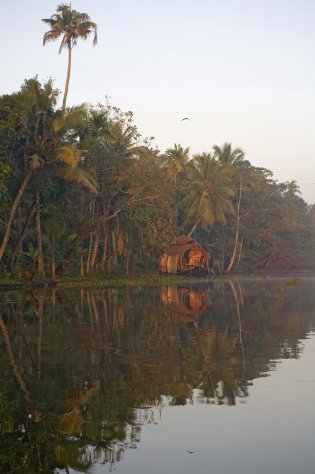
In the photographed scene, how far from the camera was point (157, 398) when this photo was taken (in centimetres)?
784

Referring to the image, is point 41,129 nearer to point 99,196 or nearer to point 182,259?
point 99,196

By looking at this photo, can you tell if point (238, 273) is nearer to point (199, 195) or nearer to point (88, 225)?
point (199, 195)

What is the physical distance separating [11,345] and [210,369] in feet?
14.9

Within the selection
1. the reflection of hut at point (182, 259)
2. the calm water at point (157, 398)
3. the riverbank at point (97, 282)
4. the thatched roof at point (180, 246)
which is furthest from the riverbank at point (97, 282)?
the calm water at point (157, 398)

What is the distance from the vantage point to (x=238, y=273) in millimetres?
62312

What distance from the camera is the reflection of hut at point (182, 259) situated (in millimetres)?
50469

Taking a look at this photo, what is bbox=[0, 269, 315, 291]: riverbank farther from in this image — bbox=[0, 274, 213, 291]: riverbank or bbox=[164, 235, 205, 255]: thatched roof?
bbox=[164, 235, 205, 255]: thatched roof

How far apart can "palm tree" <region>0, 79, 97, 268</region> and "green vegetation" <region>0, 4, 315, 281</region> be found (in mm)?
55

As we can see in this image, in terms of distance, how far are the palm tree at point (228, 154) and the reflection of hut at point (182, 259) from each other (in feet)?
41.2

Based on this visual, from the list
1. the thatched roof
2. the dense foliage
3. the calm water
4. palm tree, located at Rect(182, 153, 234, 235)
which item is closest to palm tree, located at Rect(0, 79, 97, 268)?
the dense foliage

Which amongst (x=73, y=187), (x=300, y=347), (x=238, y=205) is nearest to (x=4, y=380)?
(x=300, y=347)

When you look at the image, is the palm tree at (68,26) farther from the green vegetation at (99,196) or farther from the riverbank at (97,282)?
the riverbank at (97,282)

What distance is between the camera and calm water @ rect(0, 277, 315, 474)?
5.61 meters

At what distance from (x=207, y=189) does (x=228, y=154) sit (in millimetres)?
9788
